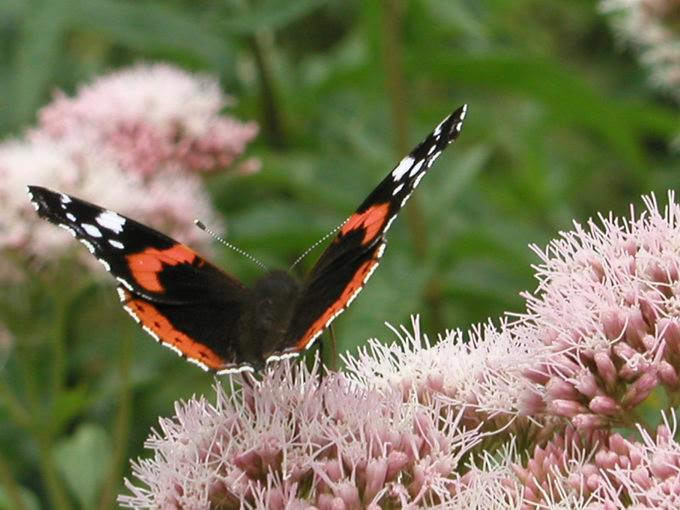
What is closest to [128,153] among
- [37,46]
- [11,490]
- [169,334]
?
[37,46]

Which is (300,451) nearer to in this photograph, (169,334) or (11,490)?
(169,334)

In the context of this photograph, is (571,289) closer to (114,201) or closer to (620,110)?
(114,201)

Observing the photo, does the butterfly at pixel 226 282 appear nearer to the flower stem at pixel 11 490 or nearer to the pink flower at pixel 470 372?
the pink flower at pixel 470 372

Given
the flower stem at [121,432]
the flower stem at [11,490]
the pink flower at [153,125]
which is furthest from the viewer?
the pink flower at [153,125]

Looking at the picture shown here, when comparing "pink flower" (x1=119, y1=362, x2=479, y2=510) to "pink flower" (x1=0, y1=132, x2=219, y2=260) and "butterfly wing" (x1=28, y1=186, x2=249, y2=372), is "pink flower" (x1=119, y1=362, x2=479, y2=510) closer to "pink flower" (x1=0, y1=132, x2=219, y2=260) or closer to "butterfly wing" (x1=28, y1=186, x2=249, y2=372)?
A: "butterfly wing" (x1=28, y1=186, x2=249, y2=372)

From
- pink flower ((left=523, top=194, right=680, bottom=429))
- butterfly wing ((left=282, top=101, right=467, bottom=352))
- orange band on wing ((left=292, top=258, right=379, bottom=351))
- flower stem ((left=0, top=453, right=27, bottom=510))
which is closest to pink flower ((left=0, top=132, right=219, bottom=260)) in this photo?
flower stem ((left=0, top=453, right=27, bottom=510))

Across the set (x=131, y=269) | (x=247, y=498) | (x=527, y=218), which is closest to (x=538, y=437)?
(x=247, y=498)

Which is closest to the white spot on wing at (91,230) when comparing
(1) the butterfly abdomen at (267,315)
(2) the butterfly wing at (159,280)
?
(2) the butterfly wing at (159,280)
